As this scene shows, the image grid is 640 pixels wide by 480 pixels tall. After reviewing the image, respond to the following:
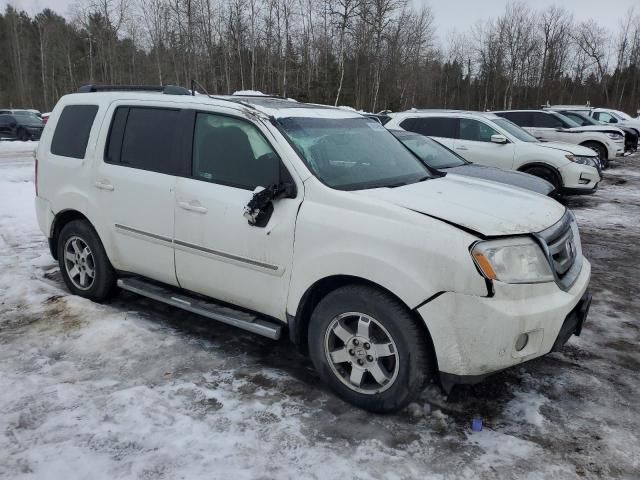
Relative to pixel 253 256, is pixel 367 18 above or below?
above

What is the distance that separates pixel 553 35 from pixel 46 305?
215ft

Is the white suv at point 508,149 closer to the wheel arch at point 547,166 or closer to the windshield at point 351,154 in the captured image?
the wheel arch at point 547,166

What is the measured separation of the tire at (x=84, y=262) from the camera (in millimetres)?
4656

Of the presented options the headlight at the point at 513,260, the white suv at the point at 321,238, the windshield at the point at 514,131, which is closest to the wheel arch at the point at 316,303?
the white suv at the point at 321,238

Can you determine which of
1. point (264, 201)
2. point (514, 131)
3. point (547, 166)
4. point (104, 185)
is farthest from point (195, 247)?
point (514, 131)

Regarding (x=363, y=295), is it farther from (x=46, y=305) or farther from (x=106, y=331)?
(x=46, y=305)

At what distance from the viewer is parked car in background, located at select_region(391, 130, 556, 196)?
24.7 ft

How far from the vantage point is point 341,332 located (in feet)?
10.5

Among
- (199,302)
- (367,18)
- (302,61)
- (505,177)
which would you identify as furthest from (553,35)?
(199,302)

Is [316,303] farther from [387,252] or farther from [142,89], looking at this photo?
[142,89]

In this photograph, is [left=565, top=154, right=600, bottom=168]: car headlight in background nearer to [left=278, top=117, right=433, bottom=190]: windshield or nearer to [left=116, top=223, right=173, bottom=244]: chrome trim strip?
[left=278, top=117, right=433, bottom=190]: windshield

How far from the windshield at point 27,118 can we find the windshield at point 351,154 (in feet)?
78.7

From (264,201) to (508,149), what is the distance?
8.33 m

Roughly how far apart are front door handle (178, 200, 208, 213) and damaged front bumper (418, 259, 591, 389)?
5.75 feet
